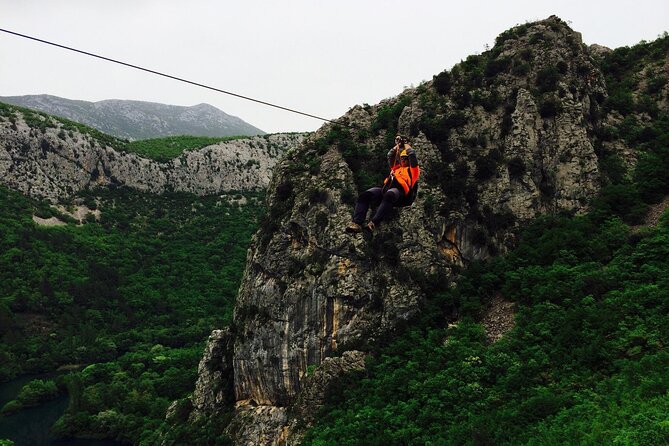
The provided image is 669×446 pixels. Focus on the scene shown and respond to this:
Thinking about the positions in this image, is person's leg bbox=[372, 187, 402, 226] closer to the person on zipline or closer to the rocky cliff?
the person on zipline

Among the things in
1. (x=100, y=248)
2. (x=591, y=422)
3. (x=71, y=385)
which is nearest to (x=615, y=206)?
(x=591, y=422)

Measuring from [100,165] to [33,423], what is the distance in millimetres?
81568

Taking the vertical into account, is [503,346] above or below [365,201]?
below

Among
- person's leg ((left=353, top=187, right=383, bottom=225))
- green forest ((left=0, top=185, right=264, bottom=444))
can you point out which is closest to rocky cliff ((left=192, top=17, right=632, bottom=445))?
person's leg ((left=353, top=187, right=383, bottom=225))

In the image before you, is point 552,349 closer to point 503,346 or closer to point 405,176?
point 503,346

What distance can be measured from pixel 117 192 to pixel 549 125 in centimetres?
12048

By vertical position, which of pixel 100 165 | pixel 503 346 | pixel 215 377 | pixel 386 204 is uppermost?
pixel 386 204

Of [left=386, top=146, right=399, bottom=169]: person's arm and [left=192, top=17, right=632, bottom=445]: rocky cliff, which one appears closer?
[left=386, top=146, right=399, bottom=169]: person's arm

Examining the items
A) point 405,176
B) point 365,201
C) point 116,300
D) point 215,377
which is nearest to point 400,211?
point 215,377

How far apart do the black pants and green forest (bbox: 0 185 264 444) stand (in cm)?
5579

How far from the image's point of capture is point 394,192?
1108 centimetres

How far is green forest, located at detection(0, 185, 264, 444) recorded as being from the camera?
66500 millimetres

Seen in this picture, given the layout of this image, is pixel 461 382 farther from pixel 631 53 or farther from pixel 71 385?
pixel 71 385

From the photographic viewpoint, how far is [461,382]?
23.8 metres
